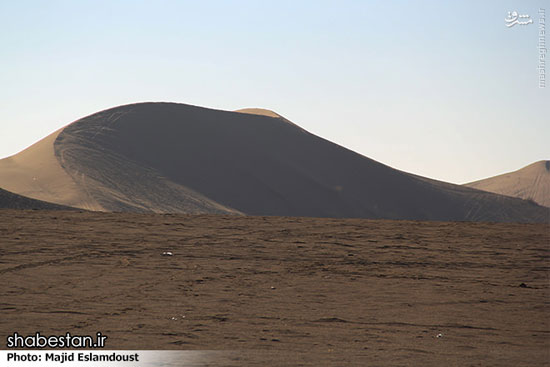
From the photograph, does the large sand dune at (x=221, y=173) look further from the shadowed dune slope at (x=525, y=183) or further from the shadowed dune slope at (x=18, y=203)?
the shadowed dune slope at (x=525, y=183)

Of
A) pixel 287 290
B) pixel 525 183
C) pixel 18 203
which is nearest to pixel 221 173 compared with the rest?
pixel 18 203

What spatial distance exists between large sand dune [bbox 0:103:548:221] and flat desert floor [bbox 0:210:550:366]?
41.1 meters

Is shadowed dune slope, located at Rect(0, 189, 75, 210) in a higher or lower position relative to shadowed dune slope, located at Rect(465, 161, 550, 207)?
lower

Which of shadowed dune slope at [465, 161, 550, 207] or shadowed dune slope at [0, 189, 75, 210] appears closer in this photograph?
shadowed dune slope at [0, 189, 75, 210]

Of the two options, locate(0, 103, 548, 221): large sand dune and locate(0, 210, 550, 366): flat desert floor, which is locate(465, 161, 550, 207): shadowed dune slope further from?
locate(0, 210, 550, 366): flat desert floor

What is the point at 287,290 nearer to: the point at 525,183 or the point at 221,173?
the point at 221,173

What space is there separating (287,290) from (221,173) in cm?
7189

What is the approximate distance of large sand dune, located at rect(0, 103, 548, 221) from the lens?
66.2 metres

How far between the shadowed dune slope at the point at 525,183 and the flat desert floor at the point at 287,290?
380 feet

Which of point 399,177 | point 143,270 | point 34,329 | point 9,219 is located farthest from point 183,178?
point 34,329

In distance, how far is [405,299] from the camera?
11000 mm

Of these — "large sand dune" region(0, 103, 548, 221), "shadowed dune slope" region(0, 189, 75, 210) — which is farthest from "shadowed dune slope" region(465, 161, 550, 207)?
"shadowed dune slope" region(0, 189, 75, 210)

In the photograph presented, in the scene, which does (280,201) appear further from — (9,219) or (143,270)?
(143,270)

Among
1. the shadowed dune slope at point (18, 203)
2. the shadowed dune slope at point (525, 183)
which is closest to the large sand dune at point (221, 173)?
the shadowed dune slope at point (18, 203)
